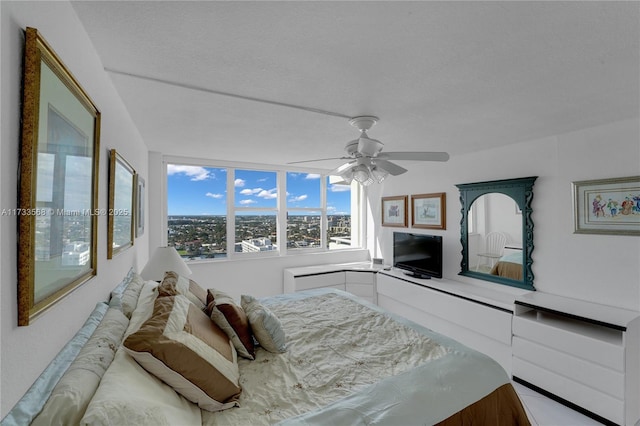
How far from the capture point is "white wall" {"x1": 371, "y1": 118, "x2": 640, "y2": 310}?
94.7 inches

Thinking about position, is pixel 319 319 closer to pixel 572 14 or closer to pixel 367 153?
pixel 367 153

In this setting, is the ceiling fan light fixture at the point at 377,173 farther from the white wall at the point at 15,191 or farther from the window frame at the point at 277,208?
the window frame at the point at 277,208

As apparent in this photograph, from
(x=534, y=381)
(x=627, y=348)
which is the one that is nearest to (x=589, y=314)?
(x=627, y=348)

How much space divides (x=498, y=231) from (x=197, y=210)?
409 cm

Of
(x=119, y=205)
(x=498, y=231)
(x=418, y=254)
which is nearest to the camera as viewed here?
(x=119, y=205)

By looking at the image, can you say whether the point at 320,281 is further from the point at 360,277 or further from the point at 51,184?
the point at 51,184

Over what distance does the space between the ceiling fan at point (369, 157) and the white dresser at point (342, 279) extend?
225 centimetres

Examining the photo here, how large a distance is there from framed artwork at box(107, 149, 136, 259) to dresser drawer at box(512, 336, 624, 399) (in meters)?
3.41

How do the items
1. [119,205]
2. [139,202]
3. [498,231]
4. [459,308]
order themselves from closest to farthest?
[119,205] → [139,202] → [459,308] → [498,231]

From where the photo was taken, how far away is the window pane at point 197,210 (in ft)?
13.8

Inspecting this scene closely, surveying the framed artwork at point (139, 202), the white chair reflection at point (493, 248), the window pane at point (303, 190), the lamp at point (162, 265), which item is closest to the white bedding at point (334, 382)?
the lamp at point (162, 265)

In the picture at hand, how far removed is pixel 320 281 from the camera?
178 inches

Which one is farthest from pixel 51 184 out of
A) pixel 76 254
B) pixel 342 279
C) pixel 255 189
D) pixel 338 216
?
pixel 338 216

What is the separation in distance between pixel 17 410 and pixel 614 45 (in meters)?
2.64
